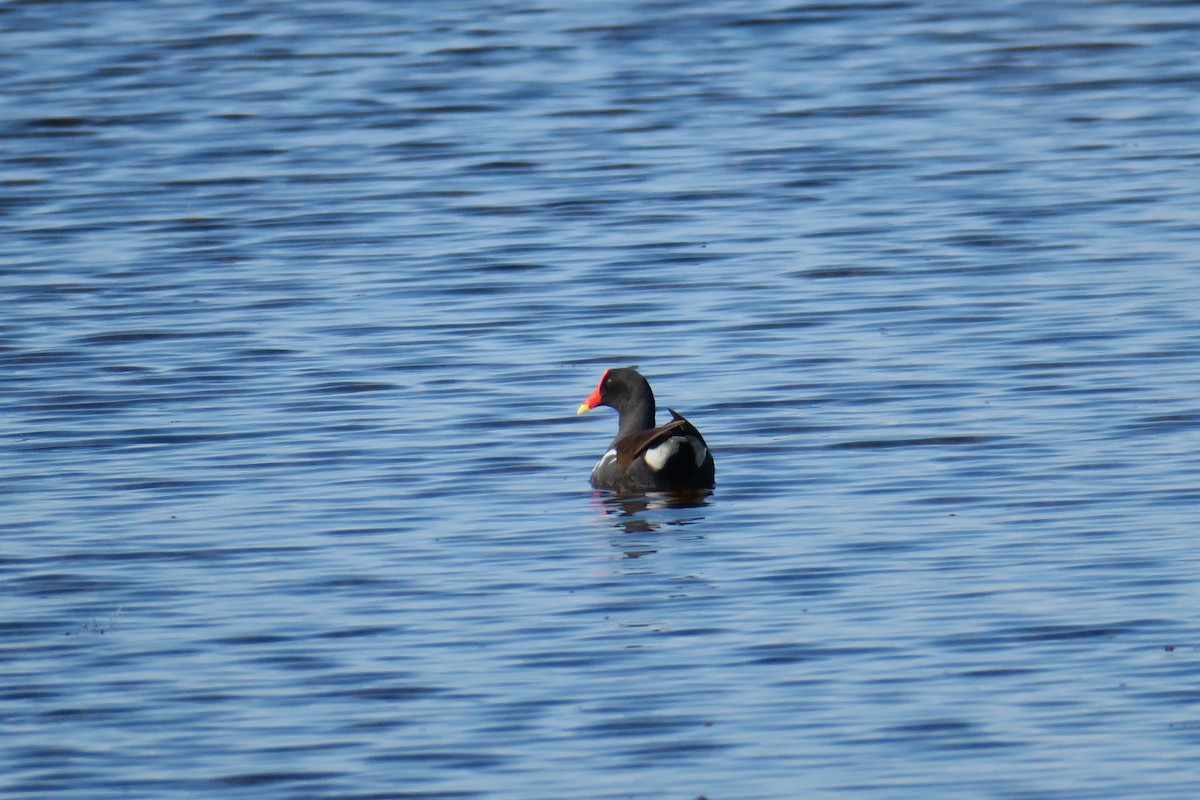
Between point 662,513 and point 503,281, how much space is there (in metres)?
6.11

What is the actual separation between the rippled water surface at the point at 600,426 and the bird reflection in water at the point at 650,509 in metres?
0.05

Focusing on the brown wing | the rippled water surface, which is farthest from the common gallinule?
the rippled water surface

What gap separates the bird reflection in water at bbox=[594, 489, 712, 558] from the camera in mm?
10109

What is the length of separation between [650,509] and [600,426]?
2308 mm

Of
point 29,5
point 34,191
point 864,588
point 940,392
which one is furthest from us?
point 29,5

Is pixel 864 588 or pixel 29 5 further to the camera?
pixel 29 5

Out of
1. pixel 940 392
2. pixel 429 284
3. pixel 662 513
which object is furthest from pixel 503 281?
pixel 662 513

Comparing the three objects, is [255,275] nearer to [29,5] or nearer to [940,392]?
[940,392]

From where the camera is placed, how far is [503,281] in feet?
53.3

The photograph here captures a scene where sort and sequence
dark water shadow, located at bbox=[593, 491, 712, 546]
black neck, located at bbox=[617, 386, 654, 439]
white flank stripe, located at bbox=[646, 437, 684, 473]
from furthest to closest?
black neck, located at bbox=[617, 386, 654, 439]
white flank stripe, located at bbox=[646, 437, 684, 473]
dark water shadow, located at bbox=[593, 491, 712, 546]

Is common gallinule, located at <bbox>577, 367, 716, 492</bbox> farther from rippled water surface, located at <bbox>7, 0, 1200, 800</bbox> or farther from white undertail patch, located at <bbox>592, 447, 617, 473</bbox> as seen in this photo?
rippled water surface, located at <bbox>7, 0, 1200, 800</bbox>

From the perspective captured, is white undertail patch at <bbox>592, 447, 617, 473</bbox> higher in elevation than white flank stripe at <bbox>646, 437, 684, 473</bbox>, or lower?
lower

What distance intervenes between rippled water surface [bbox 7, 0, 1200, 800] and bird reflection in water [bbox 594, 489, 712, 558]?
0.05 meters

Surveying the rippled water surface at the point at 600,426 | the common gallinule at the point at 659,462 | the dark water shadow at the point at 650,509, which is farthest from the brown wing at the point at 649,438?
the rippled water surface at the point at 600,426
